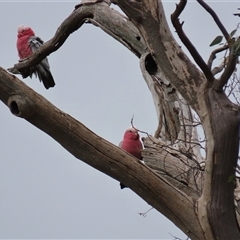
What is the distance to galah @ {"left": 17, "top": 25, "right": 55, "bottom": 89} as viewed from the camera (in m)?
7.65

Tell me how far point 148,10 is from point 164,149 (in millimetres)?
1292

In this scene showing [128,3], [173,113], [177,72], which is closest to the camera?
[177,72]

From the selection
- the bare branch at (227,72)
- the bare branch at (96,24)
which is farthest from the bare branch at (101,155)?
the bare branch at (96,24)

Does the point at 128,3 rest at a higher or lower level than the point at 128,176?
higher

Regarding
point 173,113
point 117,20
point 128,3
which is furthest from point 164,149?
point 117,20

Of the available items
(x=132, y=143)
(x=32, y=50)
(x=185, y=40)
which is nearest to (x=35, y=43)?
(x=32, y=50)

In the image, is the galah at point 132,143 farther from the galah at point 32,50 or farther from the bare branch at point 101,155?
the bare branch at point 101,155

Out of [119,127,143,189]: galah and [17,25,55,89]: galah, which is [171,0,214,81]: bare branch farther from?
[17,25,55,89]: galah

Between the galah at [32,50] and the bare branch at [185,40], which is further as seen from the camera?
the galah at [32,50]

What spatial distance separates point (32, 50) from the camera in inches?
314

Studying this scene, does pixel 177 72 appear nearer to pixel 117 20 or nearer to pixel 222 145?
pixel 222 145

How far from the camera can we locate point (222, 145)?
329cm

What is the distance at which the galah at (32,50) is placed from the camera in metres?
7.65

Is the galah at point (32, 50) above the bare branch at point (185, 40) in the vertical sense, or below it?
above
